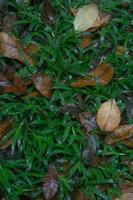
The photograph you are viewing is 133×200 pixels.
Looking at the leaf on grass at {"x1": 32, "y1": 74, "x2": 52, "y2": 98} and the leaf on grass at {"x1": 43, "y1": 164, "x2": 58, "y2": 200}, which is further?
the leaf on grass at {"x1": 32, "y1": 74, "x2": 52, "y2": 98}

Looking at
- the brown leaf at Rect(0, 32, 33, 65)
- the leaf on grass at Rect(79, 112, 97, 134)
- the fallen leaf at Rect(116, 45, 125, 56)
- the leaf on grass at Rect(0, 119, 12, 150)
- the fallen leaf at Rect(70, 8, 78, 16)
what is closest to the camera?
the leaf on grass at Rect(0, 119, 12, 150)

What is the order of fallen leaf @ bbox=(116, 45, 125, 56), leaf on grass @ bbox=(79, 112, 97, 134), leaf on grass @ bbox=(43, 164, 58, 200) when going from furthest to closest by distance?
fallen leaf @ bbox=(116, 45, 125, 56) < leaf on grass @ bbox=(79, 112, 97, 134) < leaf on grass @ bbox=(43, 164, 58, 200)

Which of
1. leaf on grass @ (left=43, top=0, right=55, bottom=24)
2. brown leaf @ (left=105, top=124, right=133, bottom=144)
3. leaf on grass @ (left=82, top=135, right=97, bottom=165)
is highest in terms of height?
leaf on grass @ (left=43, top=0, right=55, bottom=24)

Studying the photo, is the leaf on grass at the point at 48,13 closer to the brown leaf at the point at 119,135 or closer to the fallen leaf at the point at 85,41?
the fallen leaf at the point at 85,41

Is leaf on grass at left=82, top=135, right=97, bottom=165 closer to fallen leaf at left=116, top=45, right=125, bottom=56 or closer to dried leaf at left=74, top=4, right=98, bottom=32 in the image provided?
fallen leaf at left=116, top=45, right=125, bottom=56

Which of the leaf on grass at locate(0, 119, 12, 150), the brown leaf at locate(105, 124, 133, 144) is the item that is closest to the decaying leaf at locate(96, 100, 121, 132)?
the brown leaf at locate(105, 124, 133, 144)

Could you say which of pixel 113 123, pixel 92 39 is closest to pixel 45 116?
pixel 113 123

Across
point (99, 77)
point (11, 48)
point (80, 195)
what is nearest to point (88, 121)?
point (99, 77)

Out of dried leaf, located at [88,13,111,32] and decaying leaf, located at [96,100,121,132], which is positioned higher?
dried leaf, located at [88,13,111,32]
